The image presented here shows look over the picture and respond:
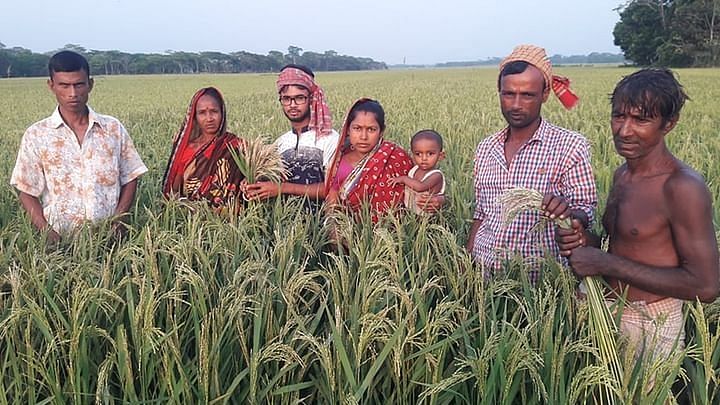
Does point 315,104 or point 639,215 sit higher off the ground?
point 315,104

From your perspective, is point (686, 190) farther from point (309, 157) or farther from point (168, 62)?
point (168, 62)

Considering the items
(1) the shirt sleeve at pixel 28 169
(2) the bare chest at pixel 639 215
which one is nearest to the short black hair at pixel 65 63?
(1) the shirt sleeve at pixel 28 169

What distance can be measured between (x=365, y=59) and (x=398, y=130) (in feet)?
516

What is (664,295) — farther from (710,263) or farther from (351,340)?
(351,340)

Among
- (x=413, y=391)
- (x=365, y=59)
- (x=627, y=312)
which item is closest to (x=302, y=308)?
(x=413, y=391)

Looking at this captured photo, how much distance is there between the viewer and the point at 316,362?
1911 mm

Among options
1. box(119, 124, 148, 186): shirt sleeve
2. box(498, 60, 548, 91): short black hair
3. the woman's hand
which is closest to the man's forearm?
box(498, 60, 548, 91): short black hair

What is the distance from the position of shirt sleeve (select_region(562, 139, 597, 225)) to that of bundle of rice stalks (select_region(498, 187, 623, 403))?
0.51 metres

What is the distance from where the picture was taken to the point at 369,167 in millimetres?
3160

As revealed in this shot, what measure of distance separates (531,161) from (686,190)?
752 millimetres

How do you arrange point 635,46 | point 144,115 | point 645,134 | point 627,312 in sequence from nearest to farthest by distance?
1. point 645,134
2. point 627,312
3. point 144,115
4. point 635,46

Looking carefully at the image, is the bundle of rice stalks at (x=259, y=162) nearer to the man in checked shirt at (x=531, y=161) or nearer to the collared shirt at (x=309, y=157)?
the collared shirt at (x=309, y=157)

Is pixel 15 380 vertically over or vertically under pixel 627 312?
under

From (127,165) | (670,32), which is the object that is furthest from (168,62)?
(127,165)
